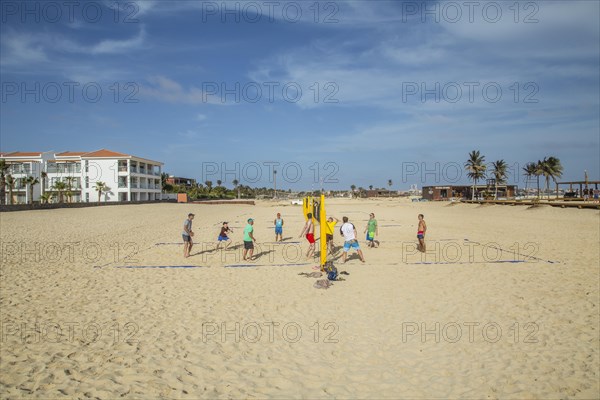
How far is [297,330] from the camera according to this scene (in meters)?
6.23

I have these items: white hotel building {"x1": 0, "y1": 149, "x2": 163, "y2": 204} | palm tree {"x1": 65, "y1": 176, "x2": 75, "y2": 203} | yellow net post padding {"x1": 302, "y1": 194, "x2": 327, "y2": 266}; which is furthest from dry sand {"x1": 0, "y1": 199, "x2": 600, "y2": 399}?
white hotel building {"x1": 0, "y1": 149, "x2": 163, "y2": 204}

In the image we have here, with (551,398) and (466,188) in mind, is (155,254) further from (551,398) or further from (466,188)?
(466,188)

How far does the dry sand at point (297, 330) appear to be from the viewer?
14.9ft

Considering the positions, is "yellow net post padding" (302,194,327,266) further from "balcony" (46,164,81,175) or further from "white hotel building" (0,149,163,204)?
"balcony" (46,164,81,175)

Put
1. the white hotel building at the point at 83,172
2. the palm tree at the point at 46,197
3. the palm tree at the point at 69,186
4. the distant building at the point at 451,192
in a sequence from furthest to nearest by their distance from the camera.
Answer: the distant building at the point at 451,192 → the white hotel building at the point at 83,172 → the palm tree at the point at 69,186 → the palm tree at the point at 46,197

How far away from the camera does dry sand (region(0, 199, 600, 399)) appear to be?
4539mm

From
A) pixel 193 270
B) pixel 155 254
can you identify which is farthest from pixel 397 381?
pixel 155 254

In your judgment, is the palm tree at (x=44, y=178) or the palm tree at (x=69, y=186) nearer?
the palm tree at (x=69, y=186)

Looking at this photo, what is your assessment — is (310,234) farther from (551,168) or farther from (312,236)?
(551,168)

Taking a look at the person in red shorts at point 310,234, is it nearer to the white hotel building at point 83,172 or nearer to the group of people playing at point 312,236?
the group of people playing at point 312,236

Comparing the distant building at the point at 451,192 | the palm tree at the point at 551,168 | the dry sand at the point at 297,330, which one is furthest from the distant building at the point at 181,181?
the dry sand at the point at 297,330

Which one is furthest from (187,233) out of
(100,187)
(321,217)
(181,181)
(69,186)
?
(181,181)

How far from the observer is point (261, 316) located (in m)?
6.87

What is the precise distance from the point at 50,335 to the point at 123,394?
7.98 ft
